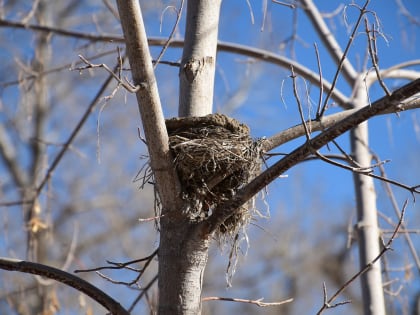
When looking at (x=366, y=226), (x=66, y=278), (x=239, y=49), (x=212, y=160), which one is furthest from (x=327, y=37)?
(x=66, y=278)

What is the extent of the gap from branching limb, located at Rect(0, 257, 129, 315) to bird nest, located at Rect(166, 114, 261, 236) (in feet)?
1.33

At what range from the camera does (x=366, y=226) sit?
3.87 meters

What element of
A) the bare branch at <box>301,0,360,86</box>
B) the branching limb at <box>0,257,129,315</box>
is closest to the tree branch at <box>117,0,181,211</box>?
the branching limb at <box>0,257,129,315</box>

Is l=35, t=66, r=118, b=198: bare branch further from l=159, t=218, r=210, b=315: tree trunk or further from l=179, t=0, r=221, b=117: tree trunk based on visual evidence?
l=159, t=218, r=210, b=315: tree trunk

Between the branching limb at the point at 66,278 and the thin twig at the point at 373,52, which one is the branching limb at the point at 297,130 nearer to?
the thin twig at the point at 373,52

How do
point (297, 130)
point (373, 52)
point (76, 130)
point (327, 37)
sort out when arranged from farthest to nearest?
point (327, 37)
point (76, 130)
point (297, 130)
point (373, 52)

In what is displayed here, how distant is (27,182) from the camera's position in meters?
11.0

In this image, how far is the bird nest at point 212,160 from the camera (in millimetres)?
2408

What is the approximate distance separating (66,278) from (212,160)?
69 centimetres

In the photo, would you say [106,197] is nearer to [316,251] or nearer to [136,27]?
[316,251]

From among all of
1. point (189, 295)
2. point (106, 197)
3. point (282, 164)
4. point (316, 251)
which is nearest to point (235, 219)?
point (189, 295)

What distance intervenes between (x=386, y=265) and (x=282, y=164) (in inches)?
95.5

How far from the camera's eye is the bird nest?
2408mm

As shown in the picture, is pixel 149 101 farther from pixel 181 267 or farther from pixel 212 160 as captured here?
pixel 181 267
